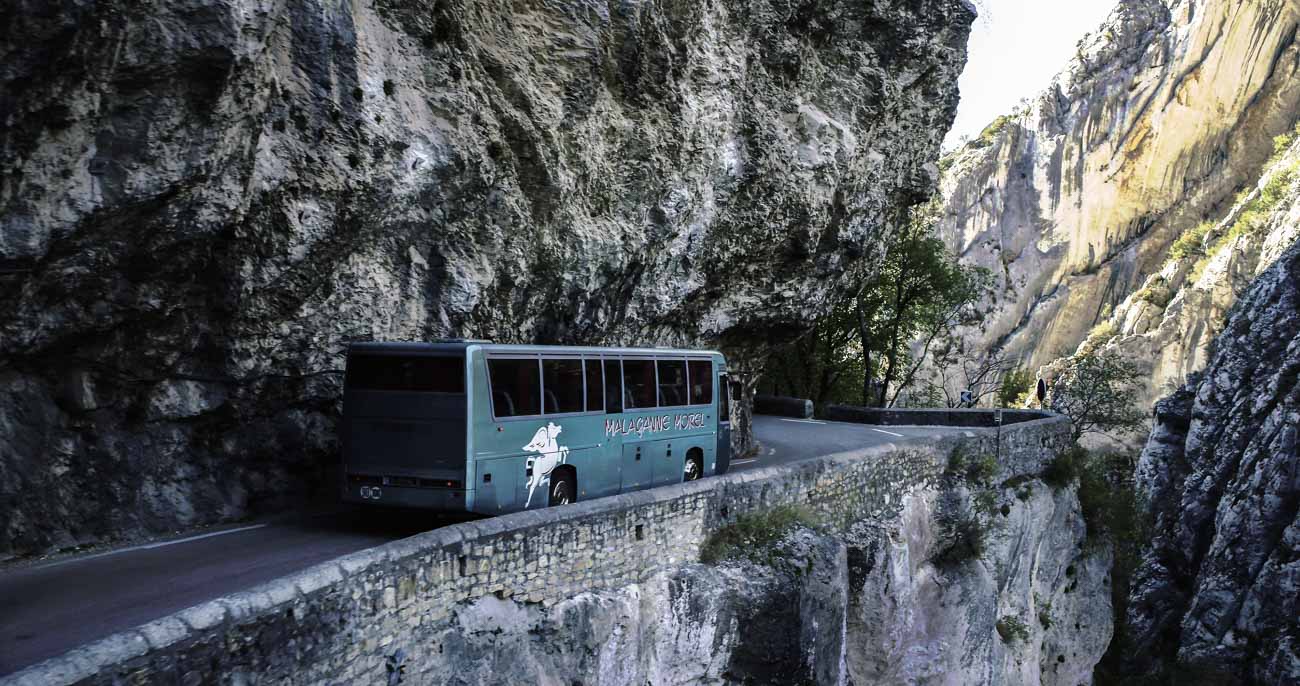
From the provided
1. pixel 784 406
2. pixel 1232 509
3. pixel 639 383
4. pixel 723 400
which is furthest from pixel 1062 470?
pixel 1232 509

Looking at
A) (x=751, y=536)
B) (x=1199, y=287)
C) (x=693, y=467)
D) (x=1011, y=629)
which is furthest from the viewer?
(x=1199, y=287)

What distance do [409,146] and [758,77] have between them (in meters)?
7.96

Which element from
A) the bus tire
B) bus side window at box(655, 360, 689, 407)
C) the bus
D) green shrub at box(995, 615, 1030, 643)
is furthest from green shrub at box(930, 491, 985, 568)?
the bus tire

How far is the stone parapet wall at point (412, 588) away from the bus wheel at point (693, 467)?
1.62 meters

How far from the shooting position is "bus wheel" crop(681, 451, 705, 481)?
47.0 ft

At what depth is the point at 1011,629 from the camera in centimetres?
1939

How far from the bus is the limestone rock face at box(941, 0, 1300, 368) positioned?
186 ft

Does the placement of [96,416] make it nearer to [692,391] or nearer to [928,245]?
[692,391]

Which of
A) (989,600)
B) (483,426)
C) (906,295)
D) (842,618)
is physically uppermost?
(906,295)

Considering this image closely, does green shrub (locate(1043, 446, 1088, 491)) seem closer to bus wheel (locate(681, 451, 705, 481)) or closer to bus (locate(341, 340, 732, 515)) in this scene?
bus wheel (locate(681, 451, 705, 481))

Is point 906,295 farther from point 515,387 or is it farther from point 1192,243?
point 1192,243

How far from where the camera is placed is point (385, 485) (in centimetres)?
1021

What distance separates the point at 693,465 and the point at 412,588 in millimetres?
7298

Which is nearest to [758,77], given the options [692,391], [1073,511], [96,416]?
[692,391]
